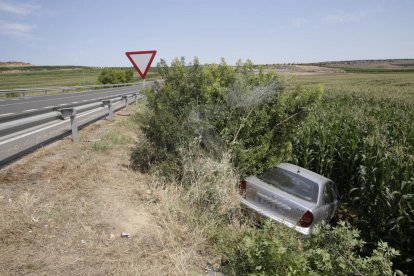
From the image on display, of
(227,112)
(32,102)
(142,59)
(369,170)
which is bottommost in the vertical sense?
(369,170)

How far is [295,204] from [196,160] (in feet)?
6.00

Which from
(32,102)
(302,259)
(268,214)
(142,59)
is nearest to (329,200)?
(268,214)

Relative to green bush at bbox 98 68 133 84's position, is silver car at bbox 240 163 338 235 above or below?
below

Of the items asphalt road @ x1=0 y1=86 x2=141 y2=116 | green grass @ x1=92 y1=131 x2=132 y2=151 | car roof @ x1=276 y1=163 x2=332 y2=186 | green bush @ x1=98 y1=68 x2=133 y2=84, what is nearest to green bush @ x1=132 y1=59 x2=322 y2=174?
car roof @ x1=276 y1=163 x2=332 y2=186

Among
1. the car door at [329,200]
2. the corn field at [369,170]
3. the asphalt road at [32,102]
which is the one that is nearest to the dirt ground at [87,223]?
the car door at [329,200]

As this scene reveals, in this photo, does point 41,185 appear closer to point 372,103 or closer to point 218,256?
point 218,256

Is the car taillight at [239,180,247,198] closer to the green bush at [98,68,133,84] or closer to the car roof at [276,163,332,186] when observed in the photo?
the car roof at [276,163,332,186]

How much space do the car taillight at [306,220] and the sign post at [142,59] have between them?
282 inches

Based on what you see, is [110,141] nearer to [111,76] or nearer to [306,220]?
[306,220]

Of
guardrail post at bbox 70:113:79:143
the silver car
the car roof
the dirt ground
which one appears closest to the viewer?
the dirt ground

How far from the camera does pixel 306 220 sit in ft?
15.9

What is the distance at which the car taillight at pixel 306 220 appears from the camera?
4809 millimetres

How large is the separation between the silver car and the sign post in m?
5.95

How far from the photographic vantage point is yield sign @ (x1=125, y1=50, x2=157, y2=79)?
10.0 metres
